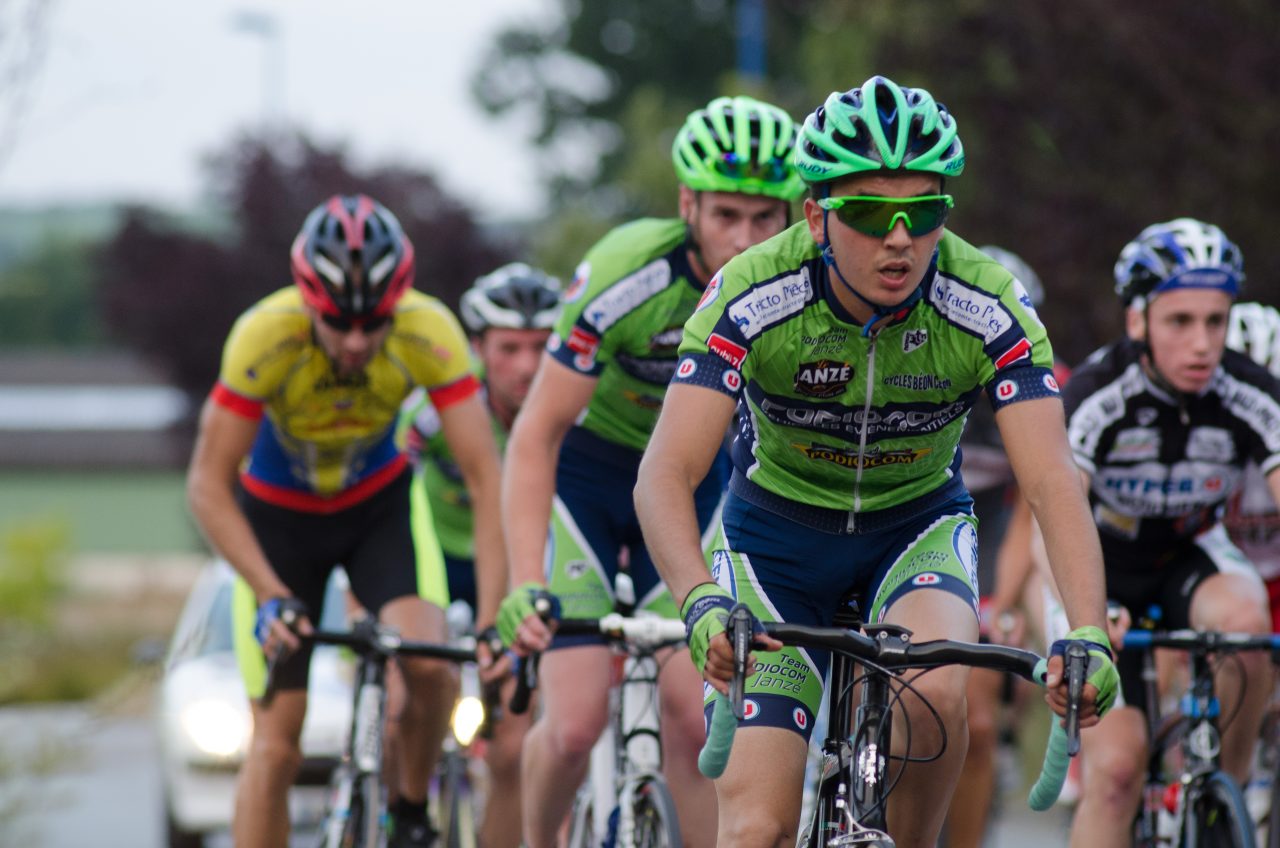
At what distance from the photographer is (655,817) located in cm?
581

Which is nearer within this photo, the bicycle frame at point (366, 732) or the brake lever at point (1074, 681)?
the brake lever at point (1074, 681)

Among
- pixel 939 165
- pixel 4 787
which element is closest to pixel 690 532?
pixel 939 165

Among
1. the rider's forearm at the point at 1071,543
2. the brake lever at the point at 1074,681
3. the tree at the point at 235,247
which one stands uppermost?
the tree at the point at 235,247

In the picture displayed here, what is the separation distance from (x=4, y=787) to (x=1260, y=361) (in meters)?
5.00

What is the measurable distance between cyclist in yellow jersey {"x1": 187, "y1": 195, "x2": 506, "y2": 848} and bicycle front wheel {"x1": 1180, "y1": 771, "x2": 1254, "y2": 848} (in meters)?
2.47

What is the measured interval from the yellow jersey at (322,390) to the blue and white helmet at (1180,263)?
2.40 m

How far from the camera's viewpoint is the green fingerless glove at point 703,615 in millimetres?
4078

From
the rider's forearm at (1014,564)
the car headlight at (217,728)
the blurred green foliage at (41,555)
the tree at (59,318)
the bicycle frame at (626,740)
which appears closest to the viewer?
the bicycle frame at (626,740)

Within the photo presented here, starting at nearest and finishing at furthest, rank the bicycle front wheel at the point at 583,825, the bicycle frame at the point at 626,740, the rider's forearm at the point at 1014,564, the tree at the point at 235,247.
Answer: the bicycle frame at the point at 626,740 < the bicycle front wheel at the point at 583,825 < the rider's forearm at the point at 1014,564 < the tree at the point at 235,247

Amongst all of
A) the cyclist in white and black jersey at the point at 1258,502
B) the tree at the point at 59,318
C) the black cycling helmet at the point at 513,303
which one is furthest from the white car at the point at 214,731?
the tree at the point at 59,318

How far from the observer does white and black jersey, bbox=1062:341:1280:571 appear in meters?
6.54

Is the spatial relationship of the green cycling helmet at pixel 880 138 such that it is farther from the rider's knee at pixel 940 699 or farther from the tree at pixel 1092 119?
the tree at pixel 1092 119

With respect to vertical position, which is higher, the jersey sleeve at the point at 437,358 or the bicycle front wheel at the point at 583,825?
the jersey sleeve at the point at 437,358

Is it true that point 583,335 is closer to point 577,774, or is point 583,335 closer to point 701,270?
point 701,270
